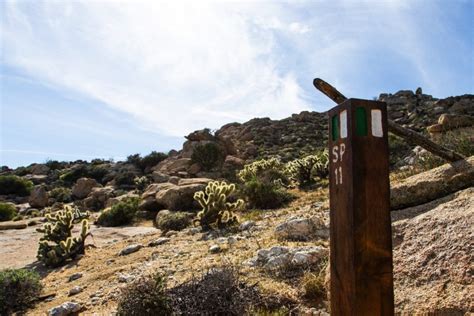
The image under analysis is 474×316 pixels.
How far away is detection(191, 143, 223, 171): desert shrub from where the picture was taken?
2458 centimetres

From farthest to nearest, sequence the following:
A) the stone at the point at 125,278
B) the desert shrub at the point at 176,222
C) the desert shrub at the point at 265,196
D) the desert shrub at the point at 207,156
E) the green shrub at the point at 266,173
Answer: the desert shrub at the point at 207,156 < the green shrub at the point at 266,173 < the desert shrub at the point at 265,196 < the desert shrub at the point at 176,222 < the stone at the point at 125,278

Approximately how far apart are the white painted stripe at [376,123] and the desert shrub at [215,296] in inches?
101

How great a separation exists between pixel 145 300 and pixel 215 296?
2.36ft

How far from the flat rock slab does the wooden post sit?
31.8 feet

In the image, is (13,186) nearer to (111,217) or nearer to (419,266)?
(111,217)

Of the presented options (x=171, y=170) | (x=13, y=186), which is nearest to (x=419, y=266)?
(x=171, y=170)

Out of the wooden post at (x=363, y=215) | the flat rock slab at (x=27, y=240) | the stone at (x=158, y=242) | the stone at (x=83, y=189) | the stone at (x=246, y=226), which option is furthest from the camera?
the stone at (x=83, y=189)

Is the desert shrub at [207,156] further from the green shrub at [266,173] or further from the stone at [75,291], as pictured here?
the stone at [75,291]

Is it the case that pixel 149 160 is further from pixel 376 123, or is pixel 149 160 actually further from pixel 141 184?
pixel 376 123

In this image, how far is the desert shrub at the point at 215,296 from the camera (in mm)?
3838

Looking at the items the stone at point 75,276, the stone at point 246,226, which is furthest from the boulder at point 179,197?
the stone at point 75,276

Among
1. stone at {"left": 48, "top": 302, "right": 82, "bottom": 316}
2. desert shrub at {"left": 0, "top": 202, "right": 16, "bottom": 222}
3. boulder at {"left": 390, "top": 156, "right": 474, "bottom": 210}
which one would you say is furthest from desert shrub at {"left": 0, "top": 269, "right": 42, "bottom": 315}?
desert shrub at {"left": 0, "top": 202, "right": 16, "bottom": 222}

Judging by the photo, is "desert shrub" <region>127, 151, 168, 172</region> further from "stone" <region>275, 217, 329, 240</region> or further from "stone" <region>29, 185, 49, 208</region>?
"stone" <region>275, 217, 329, 240</region>

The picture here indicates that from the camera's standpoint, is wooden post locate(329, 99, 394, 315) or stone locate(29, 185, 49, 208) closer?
wooden post locate(329, 99, 394, 315)
